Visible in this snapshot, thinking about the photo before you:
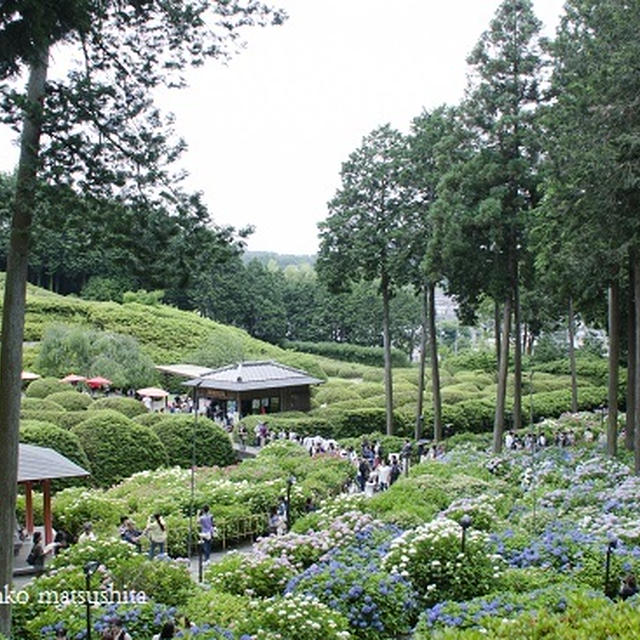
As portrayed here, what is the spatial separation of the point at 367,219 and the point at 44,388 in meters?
14.6

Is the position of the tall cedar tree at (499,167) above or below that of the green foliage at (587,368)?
above

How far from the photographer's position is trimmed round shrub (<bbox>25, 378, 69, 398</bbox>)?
1208 inches

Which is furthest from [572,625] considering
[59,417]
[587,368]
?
[587,368]

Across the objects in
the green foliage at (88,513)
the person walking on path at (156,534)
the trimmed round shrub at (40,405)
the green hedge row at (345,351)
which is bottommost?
the green foliage at (88,513)

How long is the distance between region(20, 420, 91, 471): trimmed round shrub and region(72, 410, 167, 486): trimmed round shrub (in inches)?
27.4

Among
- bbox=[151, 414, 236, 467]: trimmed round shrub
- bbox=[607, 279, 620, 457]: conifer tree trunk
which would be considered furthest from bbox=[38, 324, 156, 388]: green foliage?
bbox=[607, 279, 620, 457]: conifer tree trunk

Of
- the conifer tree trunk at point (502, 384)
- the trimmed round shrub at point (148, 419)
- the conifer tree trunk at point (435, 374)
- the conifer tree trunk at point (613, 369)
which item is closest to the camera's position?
the conifer tree trunk at point (613, 369)

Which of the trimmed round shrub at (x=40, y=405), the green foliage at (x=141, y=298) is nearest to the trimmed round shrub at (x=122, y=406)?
the trimmed round shrub at (x=40, y=405)

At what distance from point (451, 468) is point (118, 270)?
13.8m

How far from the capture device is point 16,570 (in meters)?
14.7

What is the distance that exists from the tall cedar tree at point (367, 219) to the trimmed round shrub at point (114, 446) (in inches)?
448

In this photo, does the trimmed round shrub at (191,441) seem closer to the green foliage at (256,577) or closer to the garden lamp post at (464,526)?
the green foliage at (256,577)

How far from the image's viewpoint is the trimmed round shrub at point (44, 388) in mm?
30672

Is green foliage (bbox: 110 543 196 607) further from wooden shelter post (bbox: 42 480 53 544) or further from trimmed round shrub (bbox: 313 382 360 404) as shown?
trimmed round shrub (bbox: 313 382 360 404)
